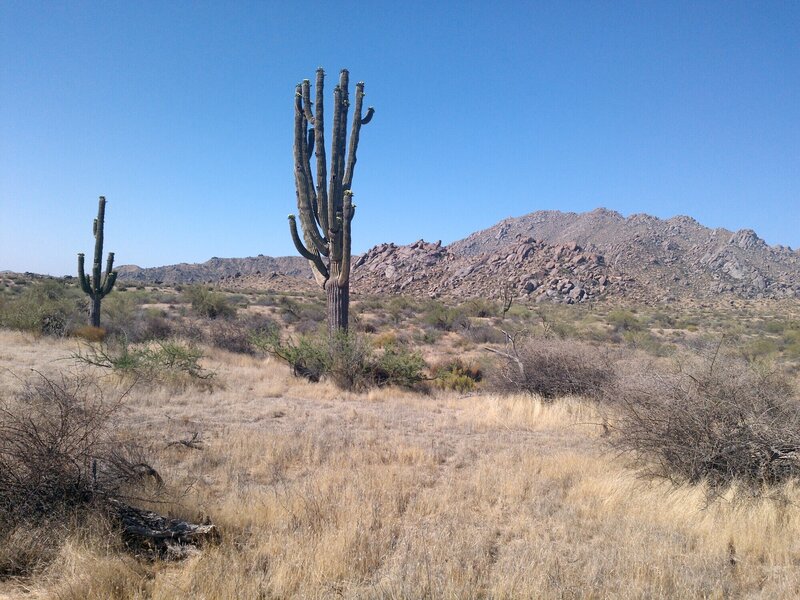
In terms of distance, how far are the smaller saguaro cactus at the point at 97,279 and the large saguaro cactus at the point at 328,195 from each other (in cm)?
840

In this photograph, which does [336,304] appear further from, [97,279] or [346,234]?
[97,279]

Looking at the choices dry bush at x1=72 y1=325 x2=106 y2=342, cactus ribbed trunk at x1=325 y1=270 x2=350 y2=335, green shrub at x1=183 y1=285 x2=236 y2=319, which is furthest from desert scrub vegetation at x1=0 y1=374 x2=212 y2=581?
green shrub at x1=183 y1=285 x2=236 y2=319

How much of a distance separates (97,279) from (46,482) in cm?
1611

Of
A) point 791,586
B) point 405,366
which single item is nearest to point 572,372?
point 405,366

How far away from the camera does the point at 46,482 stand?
359cm

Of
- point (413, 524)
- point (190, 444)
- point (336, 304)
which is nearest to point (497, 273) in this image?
point (336, 304)

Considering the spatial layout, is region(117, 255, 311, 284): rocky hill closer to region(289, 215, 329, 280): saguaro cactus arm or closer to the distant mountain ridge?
the distant mountain ridge

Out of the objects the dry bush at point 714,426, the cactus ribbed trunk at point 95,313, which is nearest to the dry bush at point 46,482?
the dry bush at point 714,426

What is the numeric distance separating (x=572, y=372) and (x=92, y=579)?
9.32m

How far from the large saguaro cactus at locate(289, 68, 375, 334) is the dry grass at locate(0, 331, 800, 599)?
6.05 metres

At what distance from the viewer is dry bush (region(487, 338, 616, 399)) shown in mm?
10117

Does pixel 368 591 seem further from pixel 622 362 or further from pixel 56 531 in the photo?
pixel 622 362

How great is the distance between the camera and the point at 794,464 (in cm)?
467

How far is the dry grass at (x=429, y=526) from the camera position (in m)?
3.06
